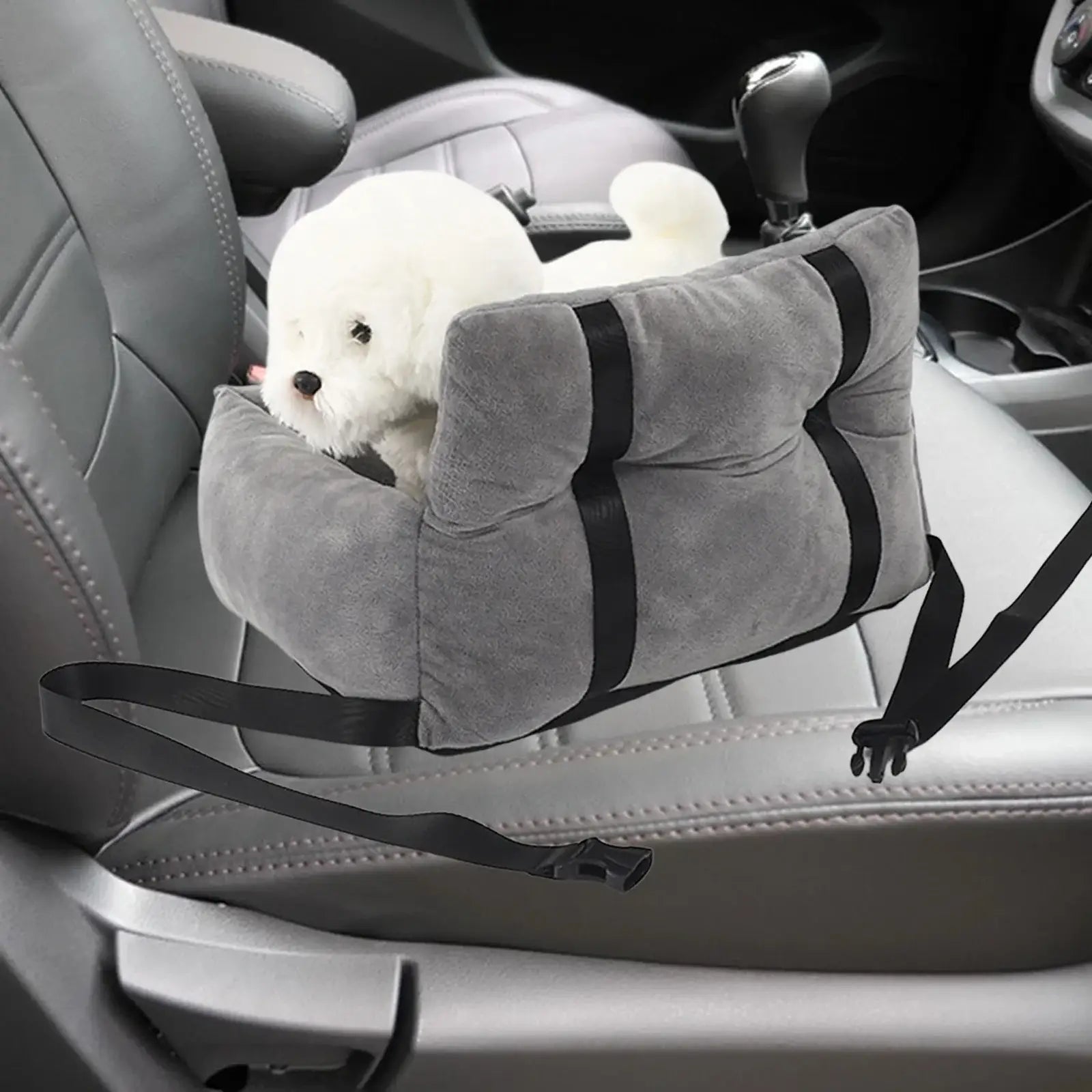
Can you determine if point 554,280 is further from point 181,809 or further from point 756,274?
point 181,809

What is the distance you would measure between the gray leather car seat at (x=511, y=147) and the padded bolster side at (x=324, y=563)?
61 centimetres

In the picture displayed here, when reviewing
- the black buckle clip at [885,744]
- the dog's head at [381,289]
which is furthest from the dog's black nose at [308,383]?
the black buckle clip at [885,744]

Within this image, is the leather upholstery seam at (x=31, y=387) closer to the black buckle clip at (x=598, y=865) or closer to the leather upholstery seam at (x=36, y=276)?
the leather upholstery seam at (x=36, y=276)

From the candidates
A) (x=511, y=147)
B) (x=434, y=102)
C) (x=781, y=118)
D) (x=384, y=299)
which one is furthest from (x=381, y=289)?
(x=434, y=102)

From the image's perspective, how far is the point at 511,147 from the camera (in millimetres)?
1312

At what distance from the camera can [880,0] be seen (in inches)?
59.9

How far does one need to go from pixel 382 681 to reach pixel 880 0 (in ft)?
4.54

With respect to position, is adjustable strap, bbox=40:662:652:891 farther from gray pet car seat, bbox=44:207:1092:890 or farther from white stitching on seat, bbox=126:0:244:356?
white stitching on seat, bbox=126:0:244:356

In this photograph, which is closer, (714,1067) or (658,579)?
(658,579)

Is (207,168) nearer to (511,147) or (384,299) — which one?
(384,299)

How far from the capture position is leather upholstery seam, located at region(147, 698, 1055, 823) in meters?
0.65

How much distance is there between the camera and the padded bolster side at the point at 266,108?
102 centimetres

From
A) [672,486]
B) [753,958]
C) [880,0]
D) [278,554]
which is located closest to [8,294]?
[278,554]

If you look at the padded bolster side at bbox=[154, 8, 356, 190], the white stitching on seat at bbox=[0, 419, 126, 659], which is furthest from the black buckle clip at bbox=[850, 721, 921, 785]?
the padded bolster side at bbox=[154, 8, 356, 190]
